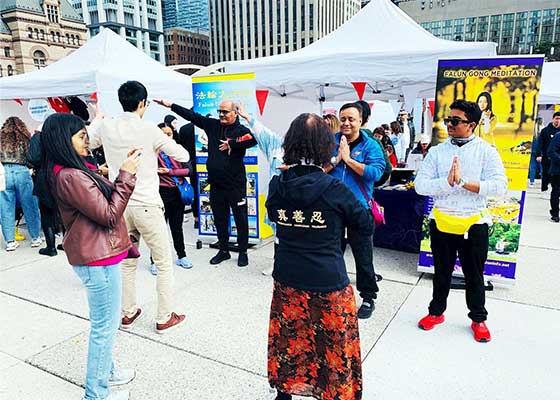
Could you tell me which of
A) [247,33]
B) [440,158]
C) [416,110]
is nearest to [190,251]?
[440,158]

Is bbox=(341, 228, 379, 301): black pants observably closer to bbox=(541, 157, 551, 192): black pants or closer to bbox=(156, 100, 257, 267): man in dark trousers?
bbox=(156, 100, 257, 267): man in dark trousers

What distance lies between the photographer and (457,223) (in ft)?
8.99

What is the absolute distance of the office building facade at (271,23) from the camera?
93375 mm

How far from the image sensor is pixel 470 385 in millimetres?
2350

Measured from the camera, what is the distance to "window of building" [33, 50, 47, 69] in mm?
69875

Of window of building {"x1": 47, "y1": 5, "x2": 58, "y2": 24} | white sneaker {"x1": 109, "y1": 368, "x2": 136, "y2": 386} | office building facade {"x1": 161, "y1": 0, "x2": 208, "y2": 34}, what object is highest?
office building facade {"x1": 161, "y1": 0, "x2": 208, "y2": 34}

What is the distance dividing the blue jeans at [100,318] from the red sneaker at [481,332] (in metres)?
2.46

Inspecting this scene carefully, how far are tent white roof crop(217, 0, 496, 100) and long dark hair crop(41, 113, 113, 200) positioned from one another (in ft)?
12.9

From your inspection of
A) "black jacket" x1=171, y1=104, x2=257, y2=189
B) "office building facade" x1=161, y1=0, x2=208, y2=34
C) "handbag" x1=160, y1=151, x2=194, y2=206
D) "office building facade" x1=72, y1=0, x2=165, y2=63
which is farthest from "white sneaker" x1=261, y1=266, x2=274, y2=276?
"office building facade" x1=161, y1=0, x2=208, y2=34

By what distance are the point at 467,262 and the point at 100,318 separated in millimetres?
2418

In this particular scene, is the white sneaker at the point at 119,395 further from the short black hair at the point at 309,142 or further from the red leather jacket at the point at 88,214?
the short black hair at the point at 309,142

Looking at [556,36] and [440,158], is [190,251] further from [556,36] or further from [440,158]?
[556,36]

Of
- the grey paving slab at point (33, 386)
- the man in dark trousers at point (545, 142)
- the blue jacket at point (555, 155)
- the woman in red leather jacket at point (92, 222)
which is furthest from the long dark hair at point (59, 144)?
the man in dark trousers at point (545, 142)

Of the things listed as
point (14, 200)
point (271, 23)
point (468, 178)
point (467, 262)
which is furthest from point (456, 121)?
point (271, 23)
